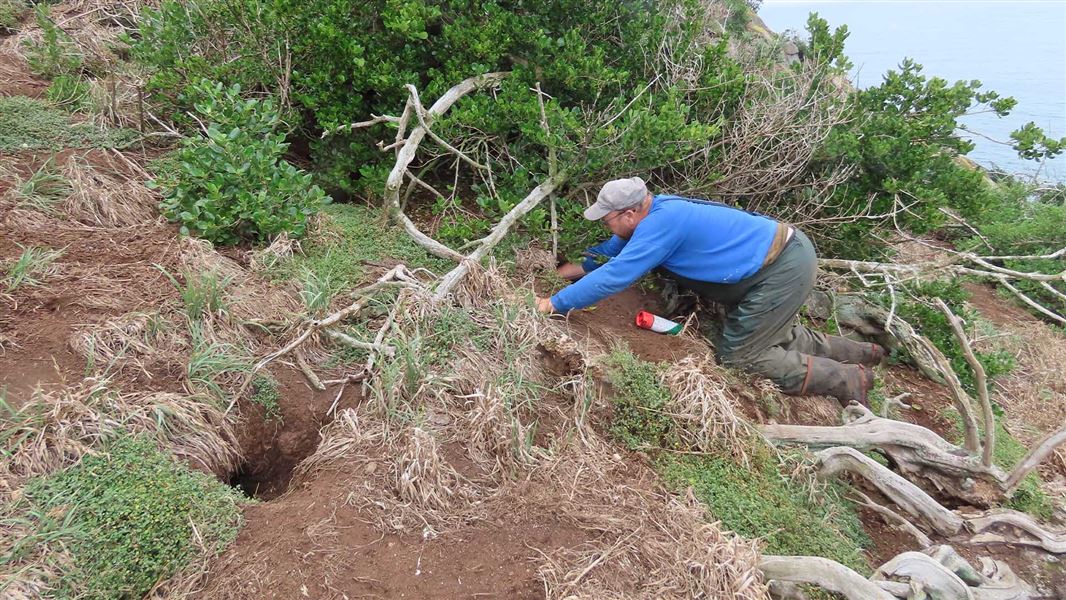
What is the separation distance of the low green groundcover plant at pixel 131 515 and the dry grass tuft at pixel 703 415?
2132 mm

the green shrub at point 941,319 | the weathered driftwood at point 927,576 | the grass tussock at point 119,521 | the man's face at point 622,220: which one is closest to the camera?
the grass tussock at point 119,521

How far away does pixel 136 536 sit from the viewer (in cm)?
223

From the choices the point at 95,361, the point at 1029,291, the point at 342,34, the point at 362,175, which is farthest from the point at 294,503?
the point at 1029,291

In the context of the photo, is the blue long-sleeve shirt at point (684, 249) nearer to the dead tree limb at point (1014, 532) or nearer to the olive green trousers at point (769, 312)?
the olive green trousers at point (769, 312)

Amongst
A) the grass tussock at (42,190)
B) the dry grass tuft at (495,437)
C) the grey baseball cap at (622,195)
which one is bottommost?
the grass tussock at (42,190)

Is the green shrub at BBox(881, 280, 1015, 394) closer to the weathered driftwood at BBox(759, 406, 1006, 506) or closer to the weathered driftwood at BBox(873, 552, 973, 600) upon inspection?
the weathered driftwood at BBox(759, 406, 1006, 506)

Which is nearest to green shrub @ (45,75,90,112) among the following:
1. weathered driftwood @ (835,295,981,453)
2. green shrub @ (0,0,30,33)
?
green shrub @ (0,0,30,33)

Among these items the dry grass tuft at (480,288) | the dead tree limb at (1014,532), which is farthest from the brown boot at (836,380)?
the dry grass tuft at (480,288)

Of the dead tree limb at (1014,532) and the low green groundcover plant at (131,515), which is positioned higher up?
the dead tree limb at (1014,532)

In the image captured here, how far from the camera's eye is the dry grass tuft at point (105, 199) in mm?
3881

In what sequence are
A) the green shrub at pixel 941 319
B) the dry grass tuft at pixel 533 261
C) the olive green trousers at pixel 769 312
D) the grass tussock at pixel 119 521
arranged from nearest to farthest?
1. the grass tussock at pixel 119 521
2. the olive green trousers at pixel 769 312
3. the dry grass tuft at pixel 533 261
4. the green shrub at pixel 941 319

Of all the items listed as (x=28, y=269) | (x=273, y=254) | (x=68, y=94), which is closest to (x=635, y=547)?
(x=273, y=254)

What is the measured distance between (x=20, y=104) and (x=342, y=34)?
7.70 feet

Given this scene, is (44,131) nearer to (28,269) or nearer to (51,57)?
(51,57)
